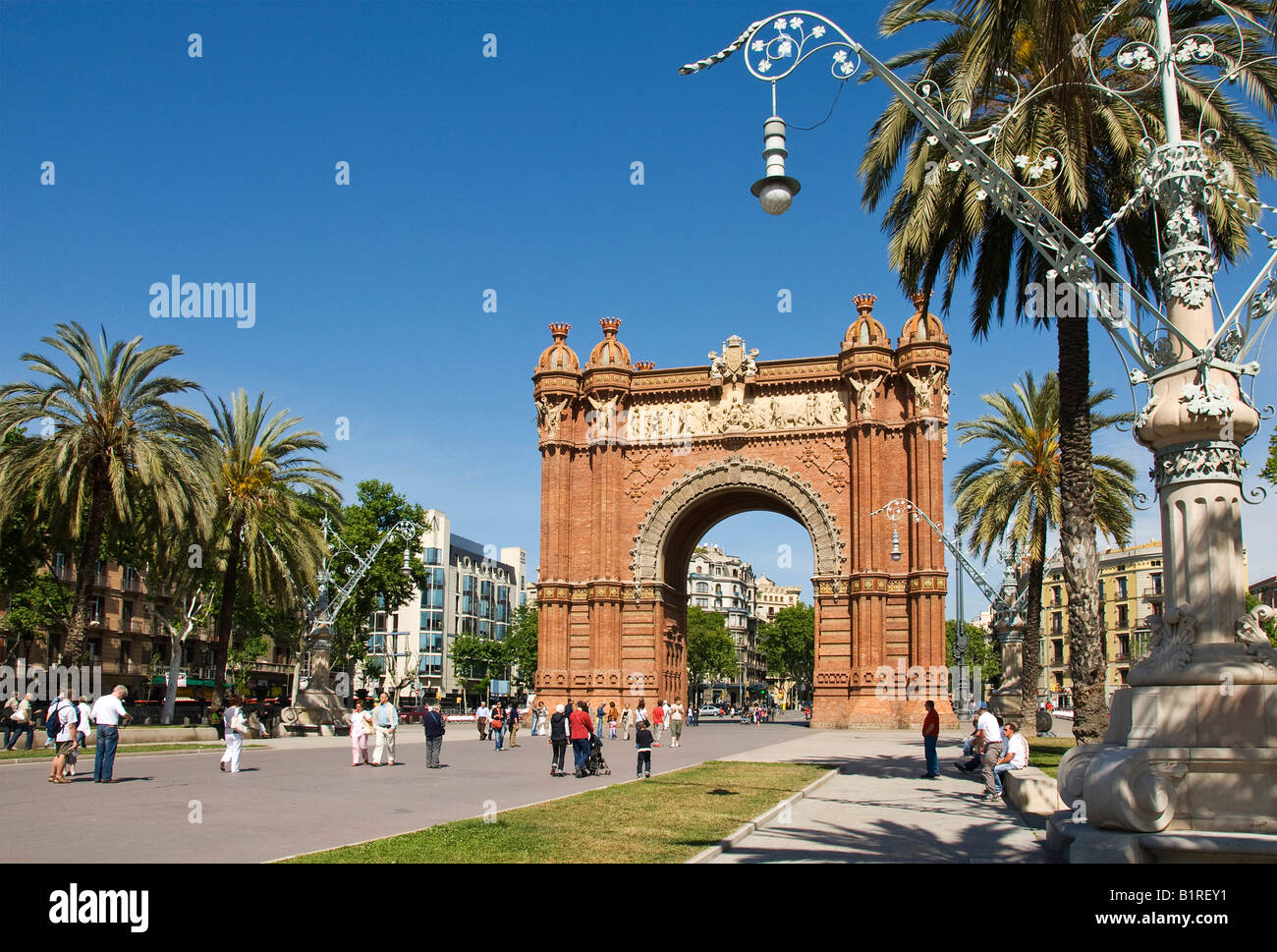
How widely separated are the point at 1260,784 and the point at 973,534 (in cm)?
2760

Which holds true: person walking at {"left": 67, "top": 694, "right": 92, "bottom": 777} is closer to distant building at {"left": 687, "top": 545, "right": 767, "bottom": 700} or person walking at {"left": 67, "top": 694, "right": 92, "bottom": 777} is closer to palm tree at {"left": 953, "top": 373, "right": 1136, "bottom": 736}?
palm tree at {"left": 953, "top": 373, "right": 1136, "bottom": 736}

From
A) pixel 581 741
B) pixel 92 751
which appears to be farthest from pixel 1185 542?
pixel 92 751

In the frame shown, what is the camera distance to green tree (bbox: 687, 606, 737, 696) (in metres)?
99.1


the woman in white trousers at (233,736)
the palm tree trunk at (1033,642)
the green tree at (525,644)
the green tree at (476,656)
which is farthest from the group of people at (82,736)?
the green tree at (476,656)

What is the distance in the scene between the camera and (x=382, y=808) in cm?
1462

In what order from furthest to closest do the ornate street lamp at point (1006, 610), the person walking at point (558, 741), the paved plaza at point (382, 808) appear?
the ornate street lamp at point (1006, 610)
the person walking at point (558, 741)
the paved plaza at point (382, 808)

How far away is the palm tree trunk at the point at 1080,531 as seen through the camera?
55.5 ft

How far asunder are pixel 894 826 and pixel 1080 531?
6717mm

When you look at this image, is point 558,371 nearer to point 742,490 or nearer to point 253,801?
point 742,490

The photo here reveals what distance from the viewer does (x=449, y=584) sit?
330 feet

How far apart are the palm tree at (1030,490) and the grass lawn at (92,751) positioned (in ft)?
78.0

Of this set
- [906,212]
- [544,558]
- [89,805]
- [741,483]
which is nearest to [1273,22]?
[906,212]

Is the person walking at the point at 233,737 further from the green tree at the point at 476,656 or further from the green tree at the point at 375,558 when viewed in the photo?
the green tree at the point at 476,656
